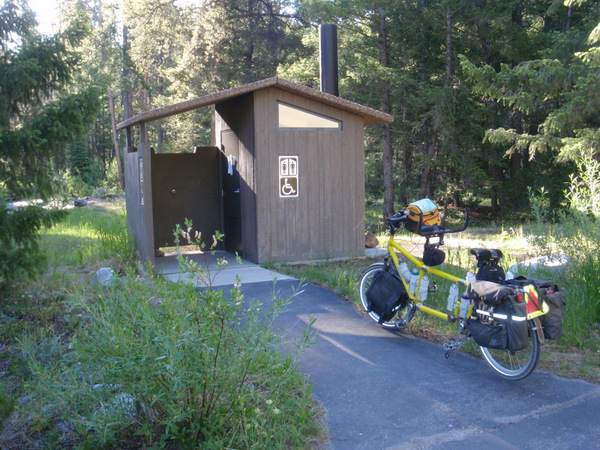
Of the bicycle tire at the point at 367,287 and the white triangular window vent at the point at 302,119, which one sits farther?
the white triangular window vent at the point at 302,119

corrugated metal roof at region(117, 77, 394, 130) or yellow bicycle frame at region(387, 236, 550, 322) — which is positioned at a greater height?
corrugated metal roof at region(117, 77, 394, 130)

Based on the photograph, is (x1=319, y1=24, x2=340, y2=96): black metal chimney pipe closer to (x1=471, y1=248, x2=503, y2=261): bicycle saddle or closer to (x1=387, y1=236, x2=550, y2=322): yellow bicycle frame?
(x1=387, y1=236, x2=550, y2=322): yellow bicycle frame

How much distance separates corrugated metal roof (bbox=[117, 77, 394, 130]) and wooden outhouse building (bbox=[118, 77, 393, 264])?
0.06 feet

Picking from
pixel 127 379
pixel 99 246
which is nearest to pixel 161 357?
pixel 127 379

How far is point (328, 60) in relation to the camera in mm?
11672

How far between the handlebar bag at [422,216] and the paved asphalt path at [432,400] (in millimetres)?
1124

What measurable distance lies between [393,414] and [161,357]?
1796mm

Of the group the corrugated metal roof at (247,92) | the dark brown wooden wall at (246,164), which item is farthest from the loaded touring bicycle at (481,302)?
the corrugated metal roof at (247,92)

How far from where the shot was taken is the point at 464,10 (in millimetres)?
19750

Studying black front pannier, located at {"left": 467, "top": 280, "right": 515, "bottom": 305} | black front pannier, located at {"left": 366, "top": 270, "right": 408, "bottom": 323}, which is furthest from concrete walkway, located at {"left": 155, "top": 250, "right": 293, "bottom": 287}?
black front pannier, located at {"left": 467, "top": 280, "right": 515, "bottom": 305}

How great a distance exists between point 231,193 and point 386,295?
552 cm

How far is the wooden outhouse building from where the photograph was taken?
29.6ft

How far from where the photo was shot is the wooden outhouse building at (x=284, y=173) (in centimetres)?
902

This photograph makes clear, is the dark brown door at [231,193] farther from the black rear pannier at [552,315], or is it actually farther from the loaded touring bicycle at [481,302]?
the black rear pannier at [552,315]
